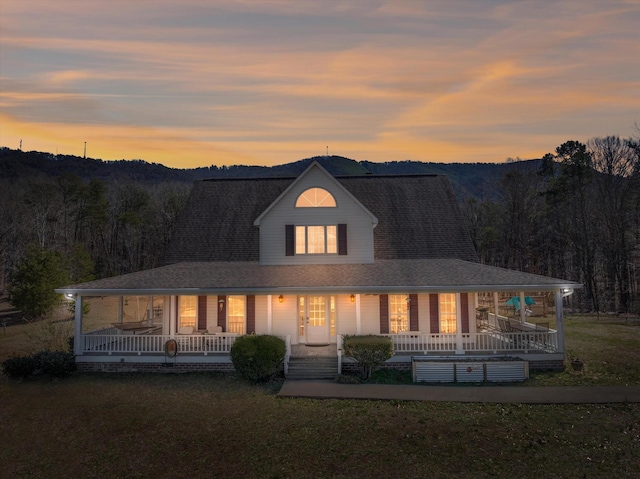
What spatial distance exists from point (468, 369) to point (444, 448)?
5879mm

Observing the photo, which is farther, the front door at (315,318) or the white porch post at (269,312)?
the front door at (315,318)

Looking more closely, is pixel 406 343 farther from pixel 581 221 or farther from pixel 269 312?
pixel 581 221

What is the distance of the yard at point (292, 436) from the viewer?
8586mm

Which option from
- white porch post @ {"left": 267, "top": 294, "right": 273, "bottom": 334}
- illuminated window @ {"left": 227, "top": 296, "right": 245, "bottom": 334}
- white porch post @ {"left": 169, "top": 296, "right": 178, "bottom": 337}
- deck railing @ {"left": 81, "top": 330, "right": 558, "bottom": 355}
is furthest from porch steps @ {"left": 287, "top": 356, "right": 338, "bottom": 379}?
white porch post @ {"left": 169, "top": 296, "right": 178, "bottom": 337}

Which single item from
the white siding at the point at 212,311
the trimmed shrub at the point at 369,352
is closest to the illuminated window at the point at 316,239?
the white siding at the point at 212,311

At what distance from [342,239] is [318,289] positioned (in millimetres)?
4556

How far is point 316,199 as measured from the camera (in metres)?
20.5

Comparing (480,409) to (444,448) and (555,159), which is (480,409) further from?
(555,159)

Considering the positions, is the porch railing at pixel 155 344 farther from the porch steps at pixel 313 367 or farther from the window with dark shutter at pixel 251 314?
the porch steps at pixel 313 367

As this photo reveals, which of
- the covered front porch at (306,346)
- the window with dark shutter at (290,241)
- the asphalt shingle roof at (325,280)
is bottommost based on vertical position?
the covered front porch at (306,346)

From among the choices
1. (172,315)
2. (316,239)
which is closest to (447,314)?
(316,239)

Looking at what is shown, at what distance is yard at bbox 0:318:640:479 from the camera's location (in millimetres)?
8586

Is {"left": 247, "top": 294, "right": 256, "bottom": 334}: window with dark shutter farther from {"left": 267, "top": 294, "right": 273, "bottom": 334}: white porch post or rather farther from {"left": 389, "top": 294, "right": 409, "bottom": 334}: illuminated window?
{"left": 389, "top": 294, "right": 409, "bottom": 334}: illuminated window

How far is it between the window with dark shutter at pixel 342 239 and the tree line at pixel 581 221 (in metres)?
24.9
